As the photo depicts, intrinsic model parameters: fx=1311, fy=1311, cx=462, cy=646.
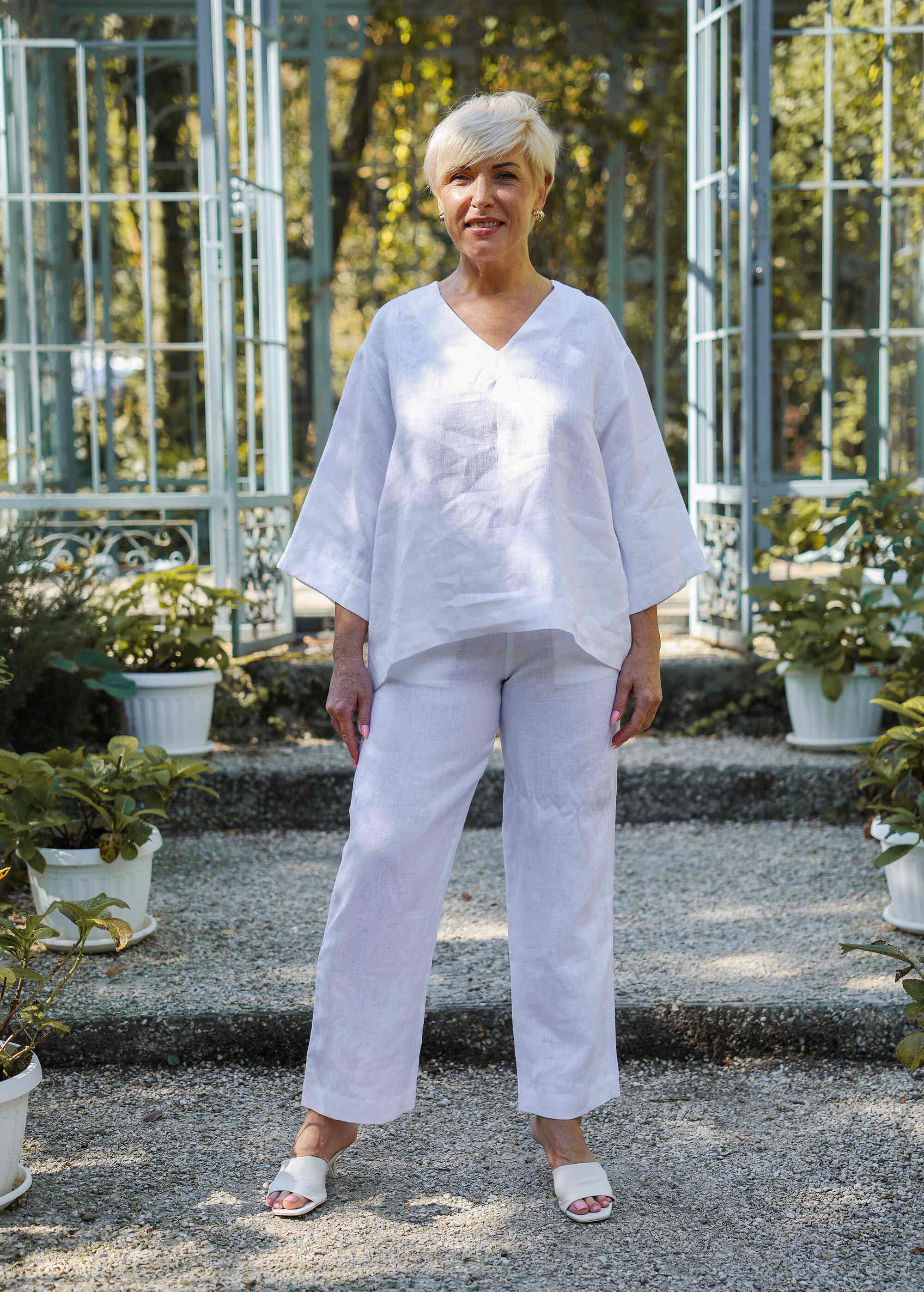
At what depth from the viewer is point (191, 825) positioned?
3924mm

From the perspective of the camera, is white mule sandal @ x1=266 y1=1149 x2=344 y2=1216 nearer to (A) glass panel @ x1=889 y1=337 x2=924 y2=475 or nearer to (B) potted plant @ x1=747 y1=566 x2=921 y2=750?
(B) potted plant @ x1=747 y1=566 x2=921 y2=750

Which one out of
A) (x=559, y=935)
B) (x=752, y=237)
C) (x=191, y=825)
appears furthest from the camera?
(x=752, y=237)

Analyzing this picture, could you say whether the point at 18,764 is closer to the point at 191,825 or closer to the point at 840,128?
the point at 191,825

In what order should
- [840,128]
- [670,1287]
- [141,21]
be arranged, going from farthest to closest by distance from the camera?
[840,128] < [141,21] < [670,1287]

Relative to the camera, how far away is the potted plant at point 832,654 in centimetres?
402

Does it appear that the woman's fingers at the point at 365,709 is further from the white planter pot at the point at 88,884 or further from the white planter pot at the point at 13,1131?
the white planter pot at the point at 88,884

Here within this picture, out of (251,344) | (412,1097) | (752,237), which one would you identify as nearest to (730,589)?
(752,237)

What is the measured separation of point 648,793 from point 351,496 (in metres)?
2.23

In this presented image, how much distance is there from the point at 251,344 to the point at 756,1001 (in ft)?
10.6

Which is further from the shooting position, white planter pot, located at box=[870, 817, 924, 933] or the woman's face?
white planter pot, located at box=[870, 817, 924, 933]

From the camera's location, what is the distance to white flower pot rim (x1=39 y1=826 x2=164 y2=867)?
9.43 ft

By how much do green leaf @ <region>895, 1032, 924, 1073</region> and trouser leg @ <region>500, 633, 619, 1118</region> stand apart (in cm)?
45

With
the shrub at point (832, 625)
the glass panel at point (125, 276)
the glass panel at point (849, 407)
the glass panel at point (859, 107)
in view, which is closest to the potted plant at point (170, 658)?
the shrub at point (832, 625)

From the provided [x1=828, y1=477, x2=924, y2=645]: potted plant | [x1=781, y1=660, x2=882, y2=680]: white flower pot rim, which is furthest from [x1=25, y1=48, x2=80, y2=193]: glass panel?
[x1=781, y1=660, x2=882, y2=680]: white flower pot rim
